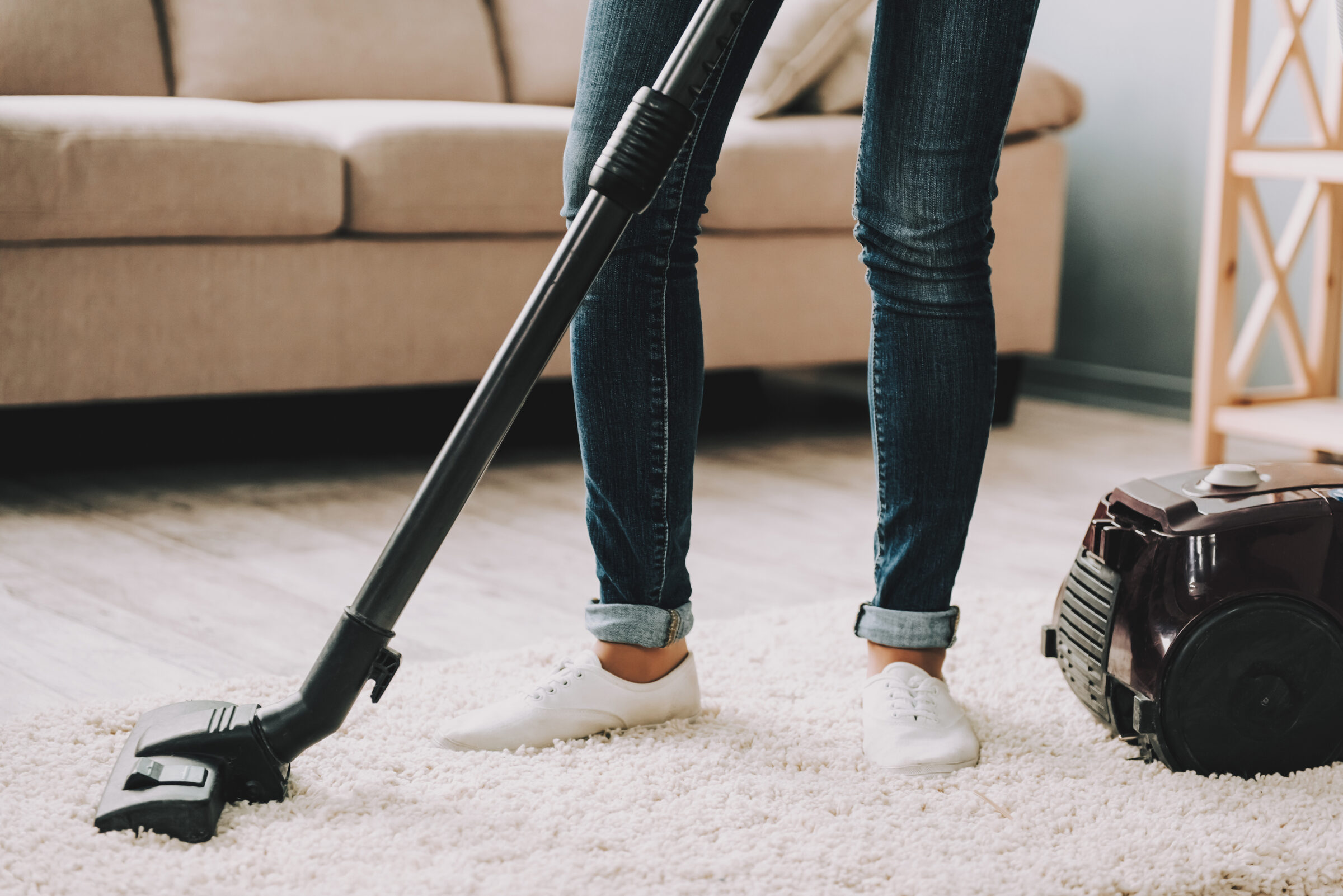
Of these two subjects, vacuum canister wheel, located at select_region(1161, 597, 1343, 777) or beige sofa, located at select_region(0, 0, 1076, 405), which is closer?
vacuum canister wheel, located at select_region(1161, 597, 1343, 777)

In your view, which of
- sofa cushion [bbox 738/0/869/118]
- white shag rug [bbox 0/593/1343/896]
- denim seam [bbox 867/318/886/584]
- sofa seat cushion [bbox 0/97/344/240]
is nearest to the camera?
white shag rug [bbox 0/593/1343/896]

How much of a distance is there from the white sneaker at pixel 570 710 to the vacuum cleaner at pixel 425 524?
158 mm

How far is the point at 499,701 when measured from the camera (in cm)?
101

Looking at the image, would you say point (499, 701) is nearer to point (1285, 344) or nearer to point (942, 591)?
point (942, 591)

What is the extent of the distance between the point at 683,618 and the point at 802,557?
0.58 metres

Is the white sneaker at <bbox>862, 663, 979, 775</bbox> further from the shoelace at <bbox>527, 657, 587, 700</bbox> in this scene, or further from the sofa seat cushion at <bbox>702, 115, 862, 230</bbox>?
the sofa seat cushion at <bbox>702, 115, 862, 230</bbox>

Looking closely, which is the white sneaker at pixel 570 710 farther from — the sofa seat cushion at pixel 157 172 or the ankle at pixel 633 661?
the sofa seat cushion at pixel 157 172

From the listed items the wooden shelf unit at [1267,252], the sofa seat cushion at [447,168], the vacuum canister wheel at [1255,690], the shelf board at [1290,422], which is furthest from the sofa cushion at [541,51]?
the vacuum canister wheel at [1255,690]

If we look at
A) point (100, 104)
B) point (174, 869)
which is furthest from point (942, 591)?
point (100, 104)

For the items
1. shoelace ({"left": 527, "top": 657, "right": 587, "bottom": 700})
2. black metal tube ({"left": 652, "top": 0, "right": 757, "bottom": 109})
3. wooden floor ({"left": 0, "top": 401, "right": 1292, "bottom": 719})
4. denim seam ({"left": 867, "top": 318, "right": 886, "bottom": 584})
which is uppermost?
black metal tube ({"left": 652, "top": 0, "right": 757, "bottom": 109})

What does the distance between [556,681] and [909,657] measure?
26cm

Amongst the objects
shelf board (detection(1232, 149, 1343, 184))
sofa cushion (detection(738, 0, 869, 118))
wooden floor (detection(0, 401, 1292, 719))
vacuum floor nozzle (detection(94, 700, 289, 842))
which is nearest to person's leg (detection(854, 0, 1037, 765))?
wooden floor (detection(0, 401, 1292, 719))

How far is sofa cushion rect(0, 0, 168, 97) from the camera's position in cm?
212

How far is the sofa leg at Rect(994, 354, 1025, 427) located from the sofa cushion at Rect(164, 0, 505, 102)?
1.04 meters
